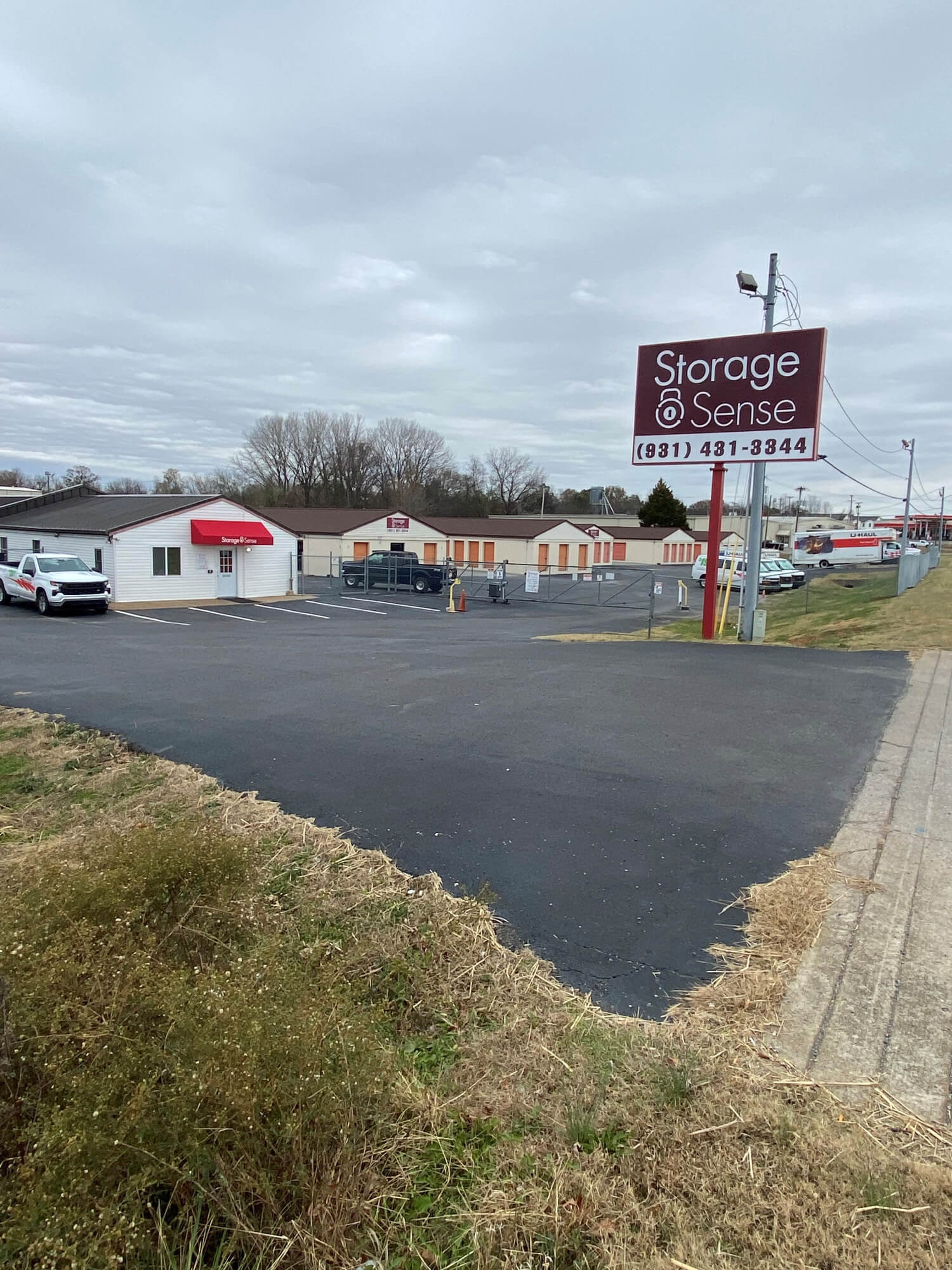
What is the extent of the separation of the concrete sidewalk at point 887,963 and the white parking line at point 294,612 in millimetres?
20590

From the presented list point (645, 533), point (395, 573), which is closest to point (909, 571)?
point (395, 573)

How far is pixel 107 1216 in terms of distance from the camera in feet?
6.73

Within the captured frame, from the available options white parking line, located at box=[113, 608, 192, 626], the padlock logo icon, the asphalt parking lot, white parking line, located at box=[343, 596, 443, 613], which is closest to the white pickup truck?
white parking line, located at box=[113, 608, 192, 626]

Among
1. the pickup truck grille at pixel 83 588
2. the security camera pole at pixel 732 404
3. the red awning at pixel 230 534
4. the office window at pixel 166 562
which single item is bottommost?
the pickup truck grille at pixel 83 588

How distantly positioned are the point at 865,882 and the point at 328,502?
70.9m

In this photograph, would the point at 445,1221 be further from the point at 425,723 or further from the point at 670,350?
the point at 670,350

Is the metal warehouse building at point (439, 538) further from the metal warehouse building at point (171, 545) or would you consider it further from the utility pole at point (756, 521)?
the utility pole at point (756, 521)

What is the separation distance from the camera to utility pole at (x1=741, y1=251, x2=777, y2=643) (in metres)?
17.2

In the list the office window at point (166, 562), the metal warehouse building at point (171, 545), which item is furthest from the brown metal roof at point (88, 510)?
the office window at point (166, 562)

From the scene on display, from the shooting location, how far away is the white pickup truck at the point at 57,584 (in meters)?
24.2

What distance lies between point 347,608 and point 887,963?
2668 centimetres

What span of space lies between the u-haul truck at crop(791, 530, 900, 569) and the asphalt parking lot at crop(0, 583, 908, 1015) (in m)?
48.9

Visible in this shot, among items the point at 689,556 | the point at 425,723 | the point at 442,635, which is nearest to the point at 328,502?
the point at 689,556

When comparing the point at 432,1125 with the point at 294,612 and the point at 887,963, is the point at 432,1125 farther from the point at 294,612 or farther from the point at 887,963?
the point at 294,612
